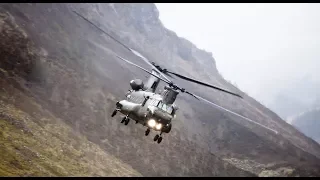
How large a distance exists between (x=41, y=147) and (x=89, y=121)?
34.2ft

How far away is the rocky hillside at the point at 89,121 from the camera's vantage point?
28594 millimetres

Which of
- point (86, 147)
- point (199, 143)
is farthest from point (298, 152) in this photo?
point (86, 147)

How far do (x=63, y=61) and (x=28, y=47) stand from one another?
5.17 m

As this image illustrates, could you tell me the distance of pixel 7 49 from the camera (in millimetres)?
35969

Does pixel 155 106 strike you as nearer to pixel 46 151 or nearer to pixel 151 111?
pixel 151 111

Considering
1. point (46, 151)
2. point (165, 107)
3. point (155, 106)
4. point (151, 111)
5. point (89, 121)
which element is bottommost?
point (46, 151)

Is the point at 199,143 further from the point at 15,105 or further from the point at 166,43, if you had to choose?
the point at 166,43

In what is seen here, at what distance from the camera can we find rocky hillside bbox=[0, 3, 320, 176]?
28.6 meters

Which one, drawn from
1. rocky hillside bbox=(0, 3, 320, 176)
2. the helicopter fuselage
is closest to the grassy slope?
rocky hillside bbox=(0, 3, 320, 176)

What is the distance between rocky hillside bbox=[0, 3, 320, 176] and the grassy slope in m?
0.11

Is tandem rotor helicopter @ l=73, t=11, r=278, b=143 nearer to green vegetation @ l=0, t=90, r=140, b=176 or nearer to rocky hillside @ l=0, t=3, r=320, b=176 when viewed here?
green vegetation @ l=0, t=90, r=140, b=176

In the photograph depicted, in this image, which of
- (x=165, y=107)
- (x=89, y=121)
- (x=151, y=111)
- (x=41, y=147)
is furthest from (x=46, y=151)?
(x=165, y=107)

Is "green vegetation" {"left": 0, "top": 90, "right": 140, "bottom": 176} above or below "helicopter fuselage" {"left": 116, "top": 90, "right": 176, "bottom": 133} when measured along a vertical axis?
below

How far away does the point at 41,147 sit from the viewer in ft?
86.4
